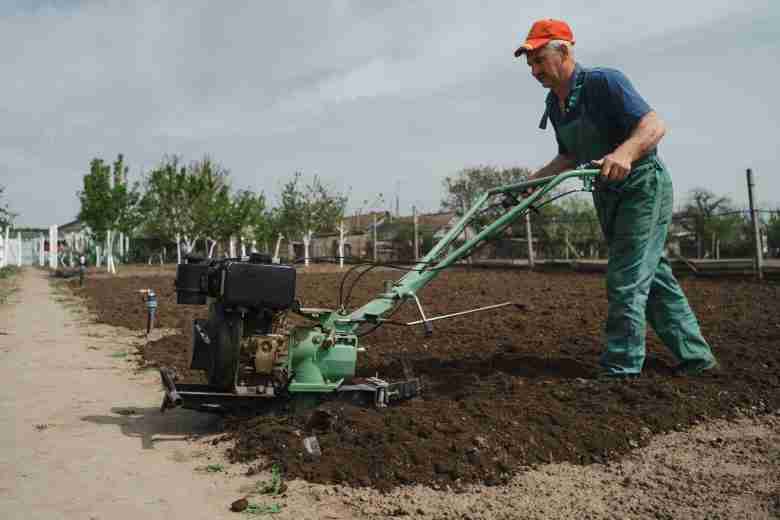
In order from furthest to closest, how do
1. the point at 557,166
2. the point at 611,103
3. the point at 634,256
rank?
the point at 557,166 < the point at 634,256 < the point at 611,103

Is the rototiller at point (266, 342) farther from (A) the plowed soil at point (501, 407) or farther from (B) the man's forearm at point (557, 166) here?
(B) the man's forearm at point (557, 166)

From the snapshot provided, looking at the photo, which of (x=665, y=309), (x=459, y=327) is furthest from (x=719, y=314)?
(x=665, y=309)

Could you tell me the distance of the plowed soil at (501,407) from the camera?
323cm

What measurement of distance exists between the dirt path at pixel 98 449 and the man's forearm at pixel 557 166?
2.80 metres

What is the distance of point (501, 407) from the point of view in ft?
12.7

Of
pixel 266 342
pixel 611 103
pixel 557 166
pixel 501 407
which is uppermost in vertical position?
pixel 611 103

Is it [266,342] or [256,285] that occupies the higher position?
[256,285]

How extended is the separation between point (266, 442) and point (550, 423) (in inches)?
59.6

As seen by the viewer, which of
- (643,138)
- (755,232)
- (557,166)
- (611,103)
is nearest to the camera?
(643,138)

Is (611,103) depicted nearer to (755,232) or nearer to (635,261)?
(635,261)

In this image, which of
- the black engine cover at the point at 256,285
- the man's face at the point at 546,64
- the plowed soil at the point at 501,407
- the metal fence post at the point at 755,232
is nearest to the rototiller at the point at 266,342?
the black engine cover at the point at 256,285

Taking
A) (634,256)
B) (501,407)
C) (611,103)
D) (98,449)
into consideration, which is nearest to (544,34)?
(611,103)

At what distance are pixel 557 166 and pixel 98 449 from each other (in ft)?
11.4

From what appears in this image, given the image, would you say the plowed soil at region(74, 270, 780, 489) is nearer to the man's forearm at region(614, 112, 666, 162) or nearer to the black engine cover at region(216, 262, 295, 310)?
the black engine cover at region(216, 262, 295, 310)
